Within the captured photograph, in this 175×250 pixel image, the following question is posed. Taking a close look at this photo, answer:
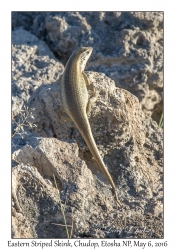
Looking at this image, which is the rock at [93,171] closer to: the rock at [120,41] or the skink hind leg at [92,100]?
the skink hind leg at [92,100]

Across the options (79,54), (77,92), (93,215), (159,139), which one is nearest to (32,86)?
(79,54)

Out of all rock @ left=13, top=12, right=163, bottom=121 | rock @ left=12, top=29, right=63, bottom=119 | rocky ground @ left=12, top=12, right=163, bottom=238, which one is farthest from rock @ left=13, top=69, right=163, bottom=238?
rock @ left=13, top=12, right=163, bottom=121

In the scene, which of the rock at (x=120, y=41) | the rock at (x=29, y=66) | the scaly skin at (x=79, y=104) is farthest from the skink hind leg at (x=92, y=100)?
the rock at (x=120, y=41)

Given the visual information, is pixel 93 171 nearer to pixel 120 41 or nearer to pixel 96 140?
pixel 96 140

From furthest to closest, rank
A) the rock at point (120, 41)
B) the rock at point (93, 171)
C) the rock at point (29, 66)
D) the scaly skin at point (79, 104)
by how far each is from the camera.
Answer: the rock at point (120, 41)
the rock at point (29, 66)
the scaly skin at point (79, 104)
the rock at point (93, 171)

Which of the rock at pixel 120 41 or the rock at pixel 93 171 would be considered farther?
the rock at pixel 120 41

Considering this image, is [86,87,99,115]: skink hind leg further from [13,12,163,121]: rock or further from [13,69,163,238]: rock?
[13,12,163,121]: rock

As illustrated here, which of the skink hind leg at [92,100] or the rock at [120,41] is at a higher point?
the rock at [120,41]

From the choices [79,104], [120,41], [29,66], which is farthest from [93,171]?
[120,41]
